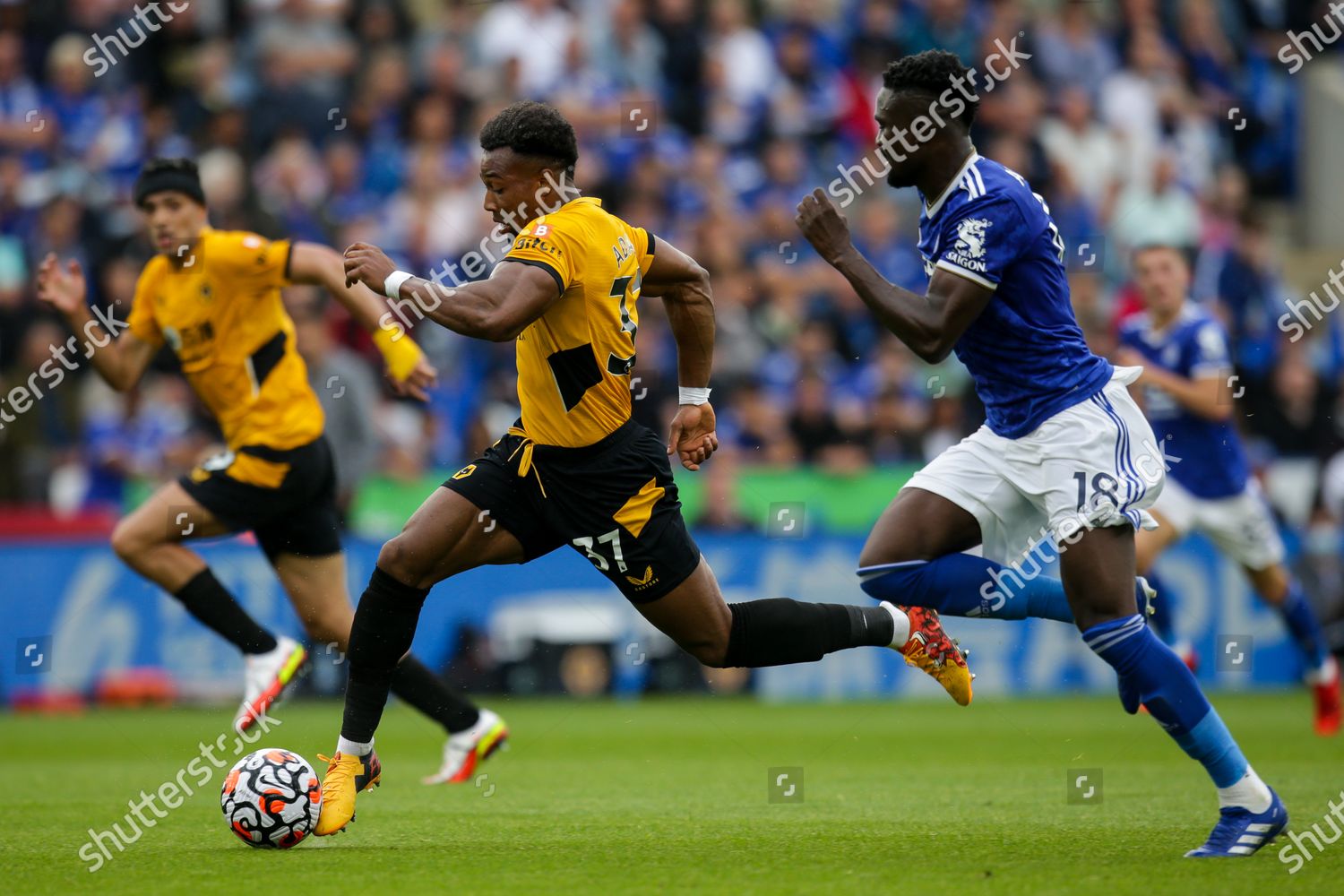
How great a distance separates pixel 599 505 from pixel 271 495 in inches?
119

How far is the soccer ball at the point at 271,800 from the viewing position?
609 centimetres

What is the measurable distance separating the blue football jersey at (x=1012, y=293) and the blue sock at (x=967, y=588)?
61cm

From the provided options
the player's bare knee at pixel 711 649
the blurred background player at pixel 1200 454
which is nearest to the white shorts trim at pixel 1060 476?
the player's bare knee at pixel 711 649

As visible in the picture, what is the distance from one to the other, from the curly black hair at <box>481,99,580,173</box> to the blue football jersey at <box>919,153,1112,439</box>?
4.68 ft

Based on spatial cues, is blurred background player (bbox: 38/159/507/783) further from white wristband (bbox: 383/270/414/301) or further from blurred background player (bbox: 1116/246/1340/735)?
blurred background player (bbox: 1116/246/1340/735)

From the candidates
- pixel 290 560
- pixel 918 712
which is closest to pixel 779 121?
pixel 918 712

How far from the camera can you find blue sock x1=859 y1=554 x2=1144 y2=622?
663 centimetres

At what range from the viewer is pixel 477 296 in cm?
570

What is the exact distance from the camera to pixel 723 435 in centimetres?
1427

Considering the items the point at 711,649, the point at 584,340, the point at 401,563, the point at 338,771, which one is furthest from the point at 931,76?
the point at 338,771

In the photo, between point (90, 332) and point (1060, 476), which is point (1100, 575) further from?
point (90, 332)

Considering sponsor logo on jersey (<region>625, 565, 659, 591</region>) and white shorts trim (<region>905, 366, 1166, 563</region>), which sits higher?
white shorts trim (<region>905, 366, 1166, 563</region>)

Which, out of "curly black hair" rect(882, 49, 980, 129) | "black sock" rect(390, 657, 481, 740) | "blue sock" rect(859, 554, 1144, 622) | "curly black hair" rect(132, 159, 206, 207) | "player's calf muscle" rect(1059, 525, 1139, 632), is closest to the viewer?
"player's calf muscle" rect(1059, 525, 1139, 632)

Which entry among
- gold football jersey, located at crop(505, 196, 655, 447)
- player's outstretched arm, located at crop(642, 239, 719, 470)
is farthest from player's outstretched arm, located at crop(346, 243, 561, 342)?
player's outstretched arm, located at crop(642, 239, 719, 470)
